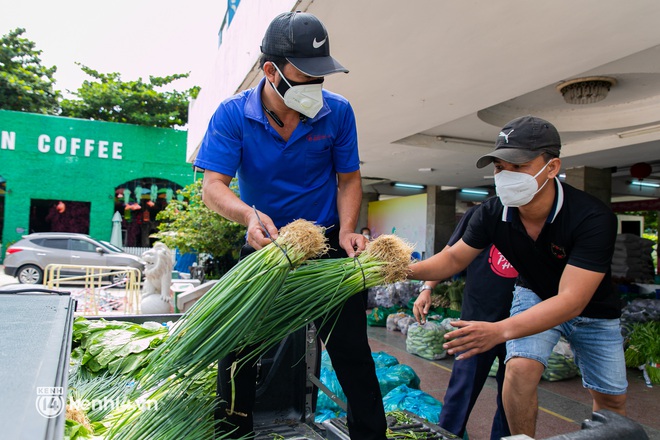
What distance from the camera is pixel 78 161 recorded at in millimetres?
19344

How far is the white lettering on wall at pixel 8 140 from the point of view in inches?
728

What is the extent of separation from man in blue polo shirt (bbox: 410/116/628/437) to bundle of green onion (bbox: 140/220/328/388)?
79cm

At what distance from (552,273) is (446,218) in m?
12.7

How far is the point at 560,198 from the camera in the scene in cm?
229

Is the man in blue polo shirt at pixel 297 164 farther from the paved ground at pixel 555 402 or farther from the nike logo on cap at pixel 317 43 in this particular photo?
the paved ground at pixel 555 402

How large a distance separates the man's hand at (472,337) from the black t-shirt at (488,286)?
132 cm

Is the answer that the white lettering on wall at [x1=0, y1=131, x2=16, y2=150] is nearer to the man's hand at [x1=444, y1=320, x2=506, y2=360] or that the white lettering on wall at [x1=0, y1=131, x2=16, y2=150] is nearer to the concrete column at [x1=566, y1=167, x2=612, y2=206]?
the concrete column at [x1=566, y1=167, x2=612, y2=206]

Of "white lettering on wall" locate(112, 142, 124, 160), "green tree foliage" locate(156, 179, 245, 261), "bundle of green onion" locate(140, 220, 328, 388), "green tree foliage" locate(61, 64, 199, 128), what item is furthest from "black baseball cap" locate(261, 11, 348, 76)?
"green tree foliage" locate(61, 64, 199, 128)

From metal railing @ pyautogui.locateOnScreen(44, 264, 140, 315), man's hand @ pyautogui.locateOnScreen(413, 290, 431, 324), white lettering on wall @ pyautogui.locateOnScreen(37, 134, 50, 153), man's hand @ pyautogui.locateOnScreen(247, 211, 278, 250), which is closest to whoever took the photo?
man's hand @ pyautogui.locateOnScreen(247, 211, 278, 250)

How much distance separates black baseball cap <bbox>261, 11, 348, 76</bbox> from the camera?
196cm

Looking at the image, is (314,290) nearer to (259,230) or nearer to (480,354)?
(259,230)

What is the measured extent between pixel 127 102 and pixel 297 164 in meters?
24.7

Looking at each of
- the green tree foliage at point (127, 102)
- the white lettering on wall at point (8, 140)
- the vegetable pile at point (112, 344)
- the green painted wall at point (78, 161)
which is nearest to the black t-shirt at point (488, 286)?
the vegetable pile at point (112, 344)

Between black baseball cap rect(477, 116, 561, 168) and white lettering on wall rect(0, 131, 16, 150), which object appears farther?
white lettering on wall rect(0, 131, 16, 150)
